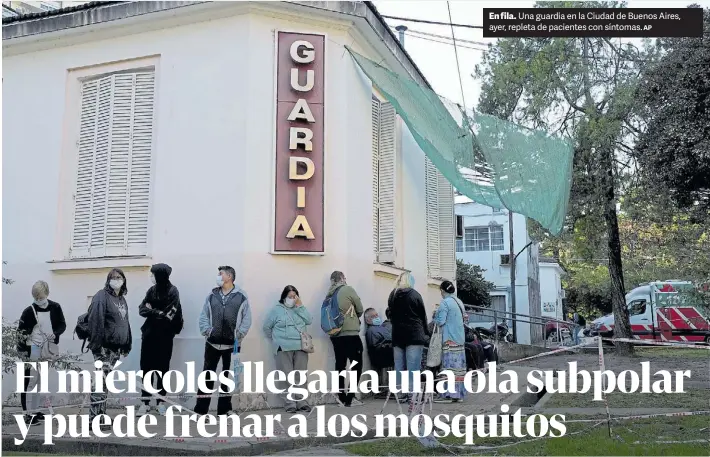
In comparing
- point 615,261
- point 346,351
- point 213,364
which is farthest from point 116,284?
point 615,261

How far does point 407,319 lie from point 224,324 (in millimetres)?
2337

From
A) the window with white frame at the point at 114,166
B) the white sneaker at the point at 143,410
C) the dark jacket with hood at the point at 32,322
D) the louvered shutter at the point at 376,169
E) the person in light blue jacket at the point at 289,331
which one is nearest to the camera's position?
the dark jacket with hood at the point at 32,322

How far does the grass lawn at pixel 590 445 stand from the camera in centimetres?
632

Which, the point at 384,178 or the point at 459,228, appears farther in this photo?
the point at 459,228

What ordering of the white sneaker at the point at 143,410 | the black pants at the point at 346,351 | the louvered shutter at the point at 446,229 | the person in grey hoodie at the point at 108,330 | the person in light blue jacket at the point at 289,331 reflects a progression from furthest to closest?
the louvered shutter at the point at 446,229, the black pants at the point at 346,351, the person in light blue jacket at the point at 289,331, the white sneaker at the point at 143,410, the person in grey hoodie at the point at 108,330

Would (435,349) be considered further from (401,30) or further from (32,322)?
(401,30)

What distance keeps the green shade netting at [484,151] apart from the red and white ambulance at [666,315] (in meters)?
18.5

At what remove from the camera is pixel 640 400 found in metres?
10.3

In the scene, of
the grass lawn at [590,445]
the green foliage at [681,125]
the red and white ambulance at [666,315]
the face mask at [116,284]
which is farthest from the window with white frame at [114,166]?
the red and white ambulance at [666,315]

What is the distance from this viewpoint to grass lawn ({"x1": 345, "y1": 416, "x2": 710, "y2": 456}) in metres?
6.32

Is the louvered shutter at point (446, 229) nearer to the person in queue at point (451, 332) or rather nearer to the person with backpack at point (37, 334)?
the person in queue at point (451, 332)

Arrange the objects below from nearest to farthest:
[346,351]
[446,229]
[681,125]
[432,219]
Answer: [346,351] → [681,125] → [432,219] → [446,229]

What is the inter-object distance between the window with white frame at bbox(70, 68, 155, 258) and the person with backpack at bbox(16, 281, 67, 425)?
1816mm

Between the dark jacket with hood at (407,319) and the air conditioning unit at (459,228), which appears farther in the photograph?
the air conditioning unit at (459,228)
